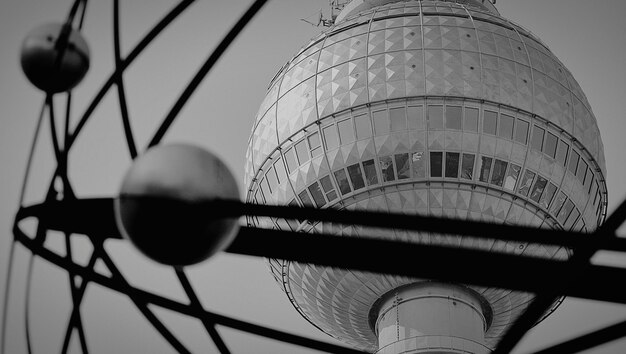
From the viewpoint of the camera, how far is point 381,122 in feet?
70.3

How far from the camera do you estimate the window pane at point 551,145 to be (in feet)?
72.7

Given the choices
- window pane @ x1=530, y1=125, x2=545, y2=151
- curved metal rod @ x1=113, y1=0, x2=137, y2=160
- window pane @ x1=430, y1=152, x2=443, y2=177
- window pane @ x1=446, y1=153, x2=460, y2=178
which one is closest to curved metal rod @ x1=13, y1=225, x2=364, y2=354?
curved metal rod @ x1=113, y1=0, x2=137, y2=160

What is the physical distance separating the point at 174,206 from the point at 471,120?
19.0 m

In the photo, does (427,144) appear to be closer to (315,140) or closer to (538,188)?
(315,140)

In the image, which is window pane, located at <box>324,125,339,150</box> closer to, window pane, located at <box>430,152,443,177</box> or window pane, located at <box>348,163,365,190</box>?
window pane, located at <box>348,163,365,190</box>

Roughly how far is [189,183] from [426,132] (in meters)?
18.4

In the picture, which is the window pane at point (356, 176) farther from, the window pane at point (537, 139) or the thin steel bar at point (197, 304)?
the thin steel bar at point (197, 304)

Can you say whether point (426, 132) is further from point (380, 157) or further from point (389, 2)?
point (389, 2)

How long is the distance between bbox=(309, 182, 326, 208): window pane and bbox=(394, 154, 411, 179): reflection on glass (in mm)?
2275

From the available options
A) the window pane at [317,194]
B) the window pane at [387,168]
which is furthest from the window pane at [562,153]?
the window pane at [317,194]

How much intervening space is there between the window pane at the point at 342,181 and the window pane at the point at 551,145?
5678 millimetres

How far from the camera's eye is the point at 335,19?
29.2 meters

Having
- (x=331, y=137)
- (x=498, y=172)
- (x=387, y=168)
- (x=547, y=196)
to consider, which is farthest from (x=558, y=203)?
(x=331, y=137)

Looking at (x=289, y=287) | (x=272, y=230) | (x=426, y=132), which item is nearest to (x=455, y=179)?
(x=426, y=132)
